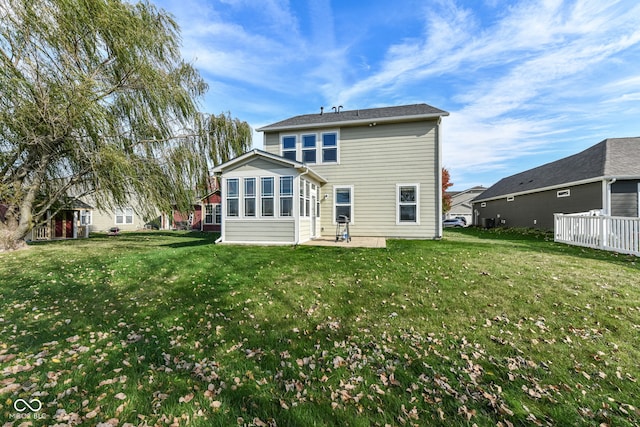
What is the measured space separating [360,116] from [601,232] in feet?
32.5

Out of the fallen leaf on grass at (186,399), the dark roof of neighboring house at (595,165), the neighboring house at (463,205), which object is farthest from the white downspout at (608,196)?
the neighboring house at (463,205)

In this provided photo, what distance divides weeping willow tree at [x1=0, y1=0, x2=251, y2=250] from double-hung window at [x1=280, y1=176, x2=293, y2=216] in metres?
4.88

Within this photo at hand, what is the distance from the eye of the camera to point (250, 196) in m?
10.5

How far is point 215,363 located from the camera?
316 cm

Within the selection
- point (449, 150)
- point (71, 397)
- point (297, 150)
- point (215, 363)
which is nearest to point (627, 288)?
point (215, 363)

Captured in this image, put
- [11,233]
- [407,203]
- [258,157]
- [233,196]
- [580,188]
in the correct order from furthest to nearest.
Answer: [580,188] < [407,203] < [11,233] < [233,196] < [258,157]

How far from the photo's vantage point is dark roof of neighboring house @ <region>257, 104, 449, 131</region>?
11734mm

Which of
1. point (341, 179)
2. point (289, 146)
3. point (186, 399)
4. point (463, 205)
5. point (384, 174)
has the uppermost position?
point (289, 146)

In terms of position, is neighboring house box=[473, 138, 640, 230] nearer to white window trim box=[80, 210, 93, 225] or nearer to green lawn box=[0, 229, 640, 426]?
green lawn box=[0, 229, 640, 426]

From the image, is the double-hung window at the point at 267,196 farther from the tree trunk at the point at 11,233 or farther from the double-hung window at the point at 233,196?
the tree trunk at the point at 11,233

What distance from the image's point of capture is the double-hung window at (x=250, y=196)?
10430mm

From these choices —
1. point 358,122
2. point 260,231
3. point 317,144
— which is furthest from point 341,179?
point 260,231

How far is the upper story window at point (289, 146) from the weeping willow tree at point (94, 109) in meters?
3.92

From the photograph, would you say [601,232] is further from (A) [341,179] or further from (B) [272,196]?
(B) [272,196]
